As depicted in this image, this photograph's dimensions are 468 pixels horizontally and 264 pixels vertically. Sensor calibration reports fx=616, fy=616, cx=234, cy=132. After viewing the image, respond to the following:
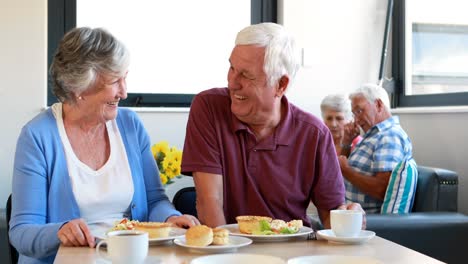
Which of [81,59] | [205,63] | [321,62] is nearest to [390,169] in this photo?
[321,62]

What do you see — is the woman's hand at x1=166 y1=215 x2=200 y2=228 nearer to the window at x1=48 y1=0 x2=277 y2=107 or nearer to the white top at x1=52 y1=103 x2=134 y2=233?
the white top at x1=52 y1=103 x2=134 y2=233

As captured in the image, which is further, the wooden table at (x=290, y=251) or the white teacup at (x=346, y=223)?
the white teacup at (x=346, y=223)

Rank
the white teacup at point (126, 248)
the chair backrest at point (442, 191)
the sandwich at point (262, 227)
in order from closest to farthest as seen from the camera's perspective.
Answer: the white teacup at point (126, 248) < the sandwich at point (262, 227) < the chair backrest at point (442, 191)

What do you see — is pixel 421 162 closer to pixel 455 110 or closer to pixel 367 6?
pixel 455 110

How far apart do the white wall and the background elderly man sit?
5.34 ft

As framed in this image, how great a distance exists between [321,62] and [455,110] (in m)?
0.97

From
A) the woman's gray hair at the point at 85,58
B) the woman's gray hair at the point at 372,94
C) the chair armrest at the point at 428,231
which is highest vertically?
the woman's gray hair at the point at 85,58

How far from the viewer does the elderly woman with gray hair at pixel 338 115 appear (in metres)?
3.65

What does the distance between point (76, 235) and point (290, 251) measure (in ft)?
1.57

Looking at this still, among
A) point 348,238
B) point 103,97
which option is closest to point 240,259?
point 348,238

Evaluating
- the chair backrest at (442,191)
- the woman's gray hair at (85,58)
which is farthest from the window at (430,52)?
the woman's gray hair at (85,58)

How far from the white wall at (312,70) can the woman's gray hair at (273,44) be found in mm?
1720

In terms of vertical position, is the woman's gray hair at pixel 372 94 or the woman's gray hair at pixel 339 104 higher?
the woman's gray hair at pixel 372 94

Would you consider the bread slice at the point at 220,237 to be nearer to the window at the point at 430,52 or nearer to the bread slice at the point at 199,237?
the bread slice at the point at 199,237
